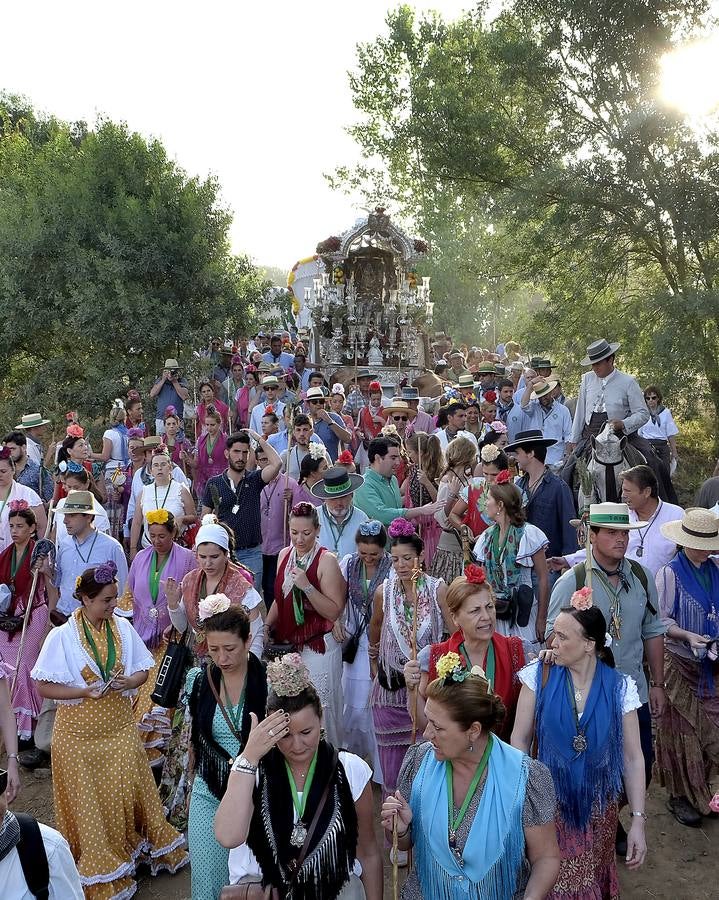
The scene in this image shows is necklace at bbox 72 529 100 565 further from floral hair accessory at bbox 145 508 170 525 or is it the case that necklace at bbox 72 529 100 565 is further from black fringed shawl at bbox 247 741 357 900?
black fringed shawl at bbox 247 741 357 900

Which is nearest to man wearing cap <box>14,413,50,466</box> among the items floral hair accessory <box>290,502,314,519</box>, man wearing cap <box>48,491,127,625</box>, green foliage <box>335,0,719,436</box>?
man wearing cap <box>48,491,127,625</box>

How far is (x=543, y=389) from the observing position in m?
9.89

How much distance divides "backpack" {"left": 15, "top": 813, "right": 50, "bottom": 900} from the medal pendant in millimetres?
2196

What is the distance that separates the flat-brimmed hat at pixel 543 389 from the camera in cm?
984

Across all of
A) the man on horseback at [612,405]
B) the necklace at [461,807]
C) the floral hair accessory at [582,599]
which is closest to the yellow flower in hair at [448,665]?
the necklace at [461,807]

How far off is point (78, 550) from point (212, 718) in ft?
9.40

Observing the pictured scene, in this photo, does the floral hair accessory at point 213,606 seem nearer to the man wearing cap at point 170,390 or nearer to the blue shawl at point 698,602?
the blue shawl at point 698,602

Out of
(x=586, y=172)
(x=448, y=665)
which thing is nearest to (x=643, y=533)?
(x=448, y=665)

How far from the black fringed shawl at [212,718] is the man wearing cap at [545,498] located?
2.78 m

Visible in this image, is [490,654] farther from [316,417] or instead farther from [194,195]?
[194,195]

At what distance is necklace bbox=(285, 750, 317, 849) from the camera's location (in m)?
2.96

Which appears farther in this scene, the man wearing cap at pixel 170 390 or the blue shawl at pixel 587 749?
the man wearing cap at pixel 170 390

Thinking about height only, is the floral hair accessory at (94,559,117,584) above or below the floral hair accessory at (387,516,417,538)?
below

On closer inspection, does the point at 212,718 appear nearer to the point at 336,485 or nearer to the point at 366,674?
the point at 366,674
